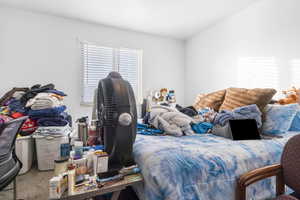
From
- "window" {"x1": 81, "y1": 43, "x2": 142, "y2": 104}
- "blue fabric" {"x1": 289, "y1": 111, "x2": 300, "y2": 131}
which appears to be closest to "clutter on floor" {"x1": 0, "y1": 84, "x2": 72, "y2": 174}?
"window" {"x1": 81, "y1": 43, "x2": 142, "y2": 104}

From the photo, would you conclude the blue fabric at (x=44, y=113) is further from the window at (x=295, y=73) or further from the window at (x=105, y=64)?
the window at (x=295, y=73)

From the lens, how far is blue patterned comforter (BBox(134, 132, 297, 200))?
0.89 m

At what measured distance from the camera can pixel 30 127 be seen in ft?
5.98

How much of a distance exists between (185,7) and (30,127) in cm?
274

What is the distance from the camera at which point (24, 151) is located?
5.63 ft

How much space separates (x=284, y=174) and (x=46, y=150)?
215 cm

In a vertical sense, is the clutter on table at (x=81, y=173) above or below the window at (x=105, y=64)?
below

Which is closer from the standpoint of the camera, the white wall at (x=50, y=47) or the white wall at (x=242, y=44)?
the white wall at (x=242, y=44)

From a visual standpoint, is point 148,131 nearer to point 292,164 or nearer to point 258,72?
point 292,164

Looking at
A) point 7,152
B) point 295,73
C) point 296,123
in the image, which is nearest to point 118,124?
point 7,152

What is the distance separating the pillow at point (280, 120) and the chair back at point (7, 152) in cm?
217

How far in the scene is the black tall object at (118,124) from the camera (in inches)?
41.4

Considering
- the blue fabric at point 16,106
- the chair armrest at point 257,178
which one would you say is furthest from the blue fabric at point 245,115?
the blue fabric at point 16,106

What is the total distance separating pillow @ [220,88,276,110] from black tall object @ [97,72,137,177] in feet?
4.60
